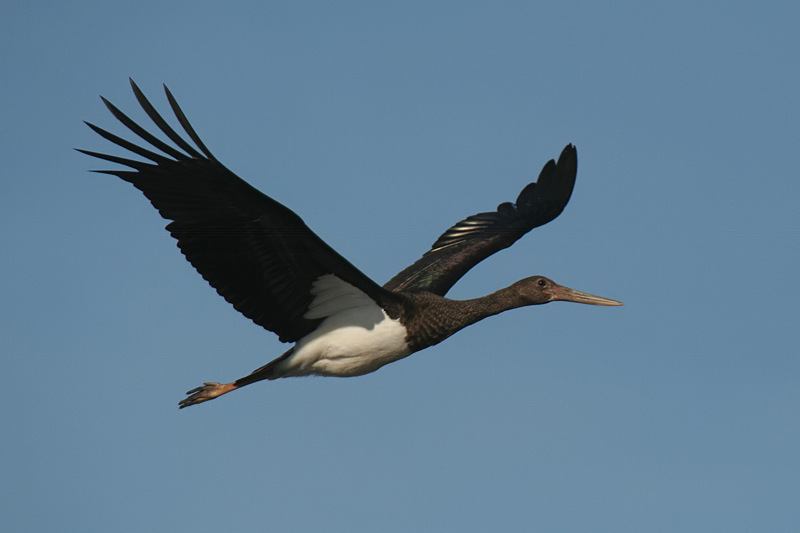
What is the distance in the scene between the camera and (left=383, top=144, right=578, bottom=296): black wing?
1572 cm

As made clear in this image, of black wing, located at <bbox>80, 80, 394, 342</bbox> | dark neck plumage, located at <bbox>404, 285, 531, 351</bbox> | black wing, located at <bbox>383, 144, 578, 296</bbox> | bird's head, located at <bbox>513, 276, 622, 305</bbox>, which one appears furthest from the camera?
black wing, located at <bbox>383, 144, 578, 296</bbox>

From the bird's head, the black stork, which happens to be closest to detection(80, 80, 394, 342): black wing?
the black stork

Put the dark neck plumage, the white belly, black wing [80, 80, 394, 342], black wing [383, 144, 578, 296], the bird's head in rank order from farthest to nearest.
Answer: black wing [383, 144, 578, 296] → the bird's head → the dark neck plumage → the white belly → black wing [80, 80, 394, 342]

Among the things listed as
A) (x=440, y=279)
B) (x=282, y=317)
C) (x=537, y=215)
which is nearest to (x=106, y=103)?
(x=282, y=317)

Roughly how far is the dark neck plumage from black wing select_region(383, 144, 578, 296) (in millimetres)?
1798

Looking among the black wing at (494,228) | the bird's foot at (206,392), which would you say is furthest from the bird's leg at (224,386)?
the black wing at (494,228)

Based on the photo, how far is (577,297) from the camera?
14.5 m

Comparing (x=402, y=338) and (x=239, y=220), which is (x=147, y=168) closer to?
(x=239, y=220)

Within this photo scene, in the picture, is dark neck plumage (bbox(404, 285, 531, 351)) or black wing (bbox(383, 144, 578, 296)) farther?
black wing (bbox(383, 144, 578, 296))

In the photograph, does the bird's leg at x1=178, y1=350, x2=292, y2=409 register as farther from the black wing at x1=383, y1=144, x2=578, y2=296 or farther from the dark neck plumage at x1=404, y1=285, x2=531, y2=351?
the black wing at x1=383, y1=144, x2=578, y2=296

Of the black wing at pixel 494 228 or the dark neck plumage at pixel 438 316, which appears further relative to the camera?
the black wing at pixel 494 228

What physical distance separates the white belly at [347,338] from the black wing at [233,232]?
0.19 m

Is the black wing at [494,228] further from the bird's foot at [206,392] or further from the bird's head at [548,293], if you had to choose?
the bird's foot at [206,392]

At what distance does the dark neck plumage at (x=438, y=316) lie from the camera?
13.1m
